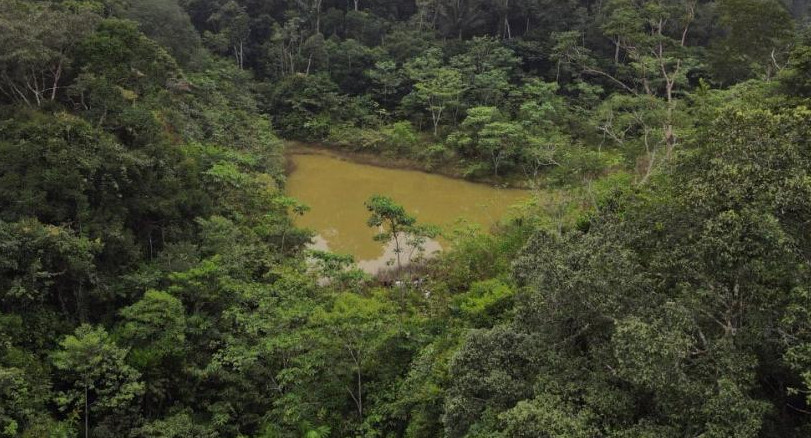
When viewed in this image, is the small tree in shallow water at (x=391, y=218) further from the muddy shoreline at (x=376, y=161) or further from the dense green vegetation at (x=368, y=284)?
the muddy shoreline at (x=376, y=161)

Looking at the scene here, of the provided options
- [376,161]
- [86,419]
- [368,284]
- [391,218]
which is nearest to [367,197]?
[376,161]

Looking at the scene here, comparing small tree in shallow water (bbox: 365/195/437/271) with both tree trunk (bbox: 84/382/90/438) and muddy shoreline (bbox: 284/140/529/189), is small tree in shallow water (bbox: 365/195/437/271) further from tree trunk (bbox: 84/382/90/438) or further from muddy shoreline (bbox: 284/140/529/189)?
muddy shoreline (bbox: 284/140/529/189)

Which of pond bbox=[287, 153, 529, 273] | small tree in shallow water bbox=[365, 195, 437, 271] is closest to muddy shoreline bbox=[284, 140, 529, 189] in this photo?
pond bbox=[287, 153, 529, 273]

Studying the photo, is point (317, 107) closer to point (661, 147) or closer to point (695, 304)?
point (661, 147)

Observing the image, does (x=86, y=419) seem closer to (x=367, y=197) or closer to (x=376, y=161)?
(x=367, y=197)

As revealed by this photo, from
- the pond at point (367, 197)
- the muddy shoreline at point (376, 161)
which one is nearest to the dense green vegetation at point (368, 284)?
the pond at point (367, 197)

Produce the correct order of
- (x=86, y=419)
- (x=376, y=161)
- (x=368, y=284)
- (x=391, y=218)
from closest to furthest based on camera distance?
(x=86, y=419) → (x=391, y=218) → (x=368, y=284) → (x=376, y=161)
